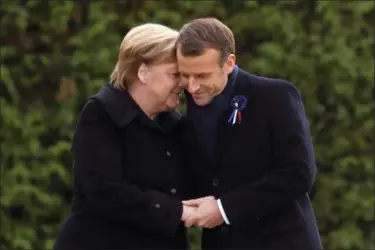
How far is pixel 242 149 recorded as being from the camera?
3.69 metres

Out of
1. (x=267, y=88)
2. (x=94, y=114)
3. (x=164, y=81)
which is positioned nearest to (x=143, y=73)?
(x=164, y=81)

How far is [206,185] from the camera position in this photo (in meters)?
3.80

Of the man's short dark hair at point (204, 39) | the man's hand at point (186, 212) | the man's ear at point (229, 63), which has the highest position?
the man's short dark hair at point (204, 39)

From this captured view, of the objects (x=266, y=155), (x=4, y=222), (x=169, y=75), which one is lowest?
(x=4, y=222)

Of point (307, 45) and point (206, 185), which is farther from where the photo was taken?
point (307, 45)

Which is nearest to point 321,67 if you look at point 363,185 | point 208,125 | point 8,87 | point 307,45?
point 307,45

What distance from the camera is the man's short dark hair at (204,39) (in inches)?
140

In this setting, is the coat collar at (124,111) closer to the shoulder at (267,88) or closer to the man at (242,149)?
the man at (242,149)

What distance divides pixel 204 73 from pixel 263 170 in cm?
42

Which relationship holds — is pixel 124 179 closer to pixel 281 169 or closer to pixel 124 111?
pixel 124 111

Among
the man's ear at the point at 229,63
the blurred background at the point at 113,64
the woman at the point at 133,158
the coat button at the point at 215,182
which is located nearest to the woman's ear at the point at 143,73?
the woman at the point at 133,158

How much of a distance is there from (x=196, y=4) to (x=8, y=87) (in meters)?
1.22

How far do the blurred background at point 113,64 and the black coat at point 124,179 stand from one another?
7.09ft

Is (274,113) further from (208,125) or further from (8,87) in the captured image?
(8,87)
